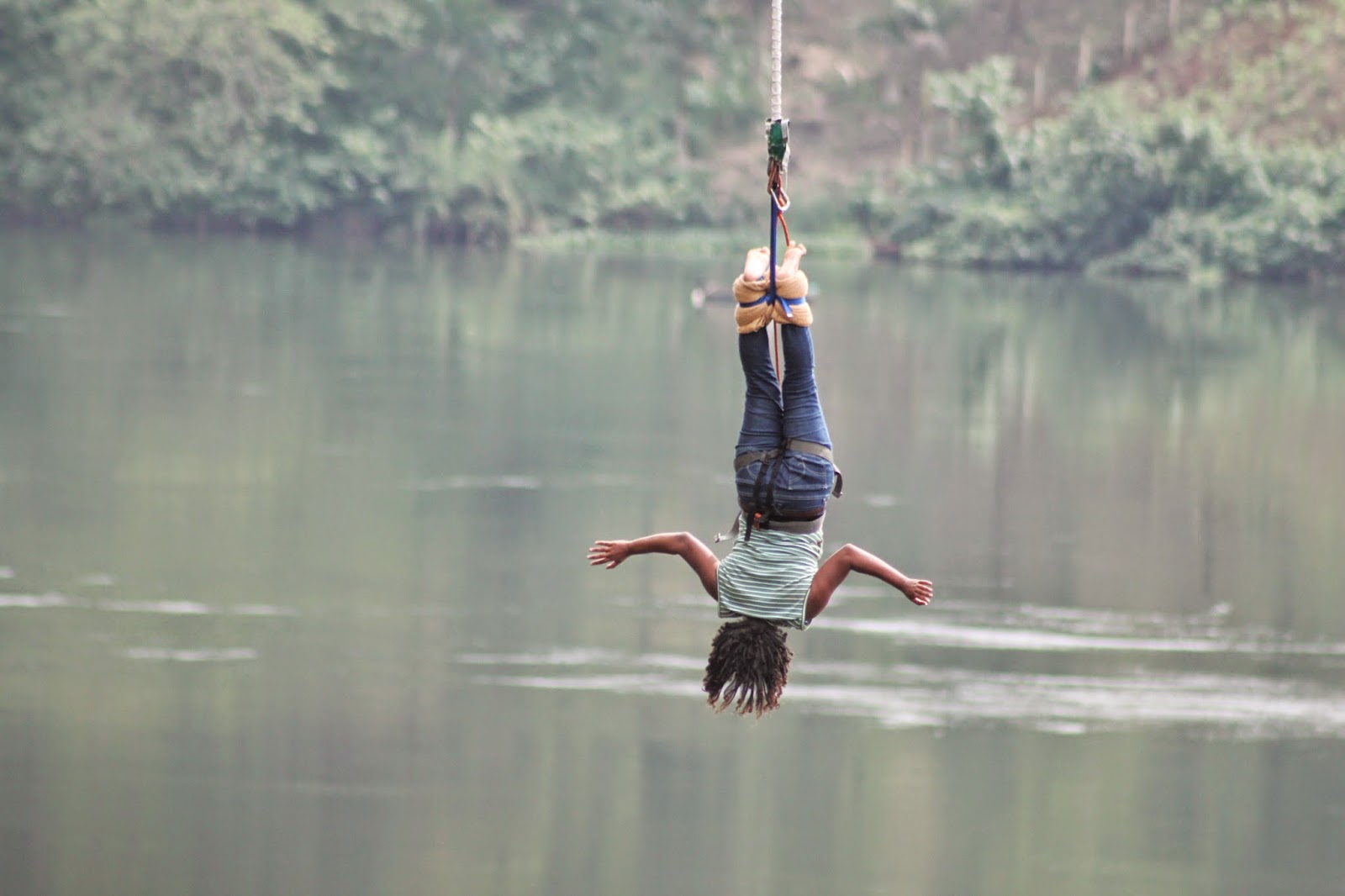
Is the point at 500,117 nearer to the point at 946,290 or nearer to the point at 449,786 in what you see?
the point at 946,290

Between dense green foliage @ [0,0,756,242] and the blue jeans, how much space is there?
2504 inches

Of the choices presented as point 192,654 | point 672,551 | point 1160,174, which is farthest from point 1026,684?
point 1160,174

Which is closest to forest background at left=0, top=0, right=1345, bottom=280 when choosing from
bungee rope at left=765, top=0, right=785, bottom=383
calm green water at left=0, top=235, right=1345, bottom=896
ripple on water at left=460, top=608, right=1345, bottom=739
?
calm green water at left=0, top=235, right=1345, bottom=896

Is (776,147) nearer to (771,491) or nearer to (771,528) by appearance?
(771,491)

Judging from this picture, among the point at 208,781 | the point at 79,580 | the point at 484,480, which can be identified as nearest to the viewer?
the point at 208,781

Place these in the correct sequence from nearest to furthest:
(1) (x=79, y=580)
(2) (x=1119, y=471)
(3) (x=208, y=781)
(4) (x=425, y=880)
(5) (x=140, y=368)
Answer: (4) (x=425, y=880), (3) (x=208, y=781), (1) (x=79, y=580), (2) (x=1119, y=471), (5) (x=140, y=368)

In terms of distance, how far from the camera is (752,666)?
26.5ft

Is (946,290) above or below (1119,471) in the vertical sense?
above

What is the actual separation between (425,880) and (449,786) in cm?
262

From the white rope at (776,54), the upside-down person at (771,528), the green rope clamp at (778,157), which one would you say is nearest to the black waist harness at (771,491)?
the upside-down person at (771,528)

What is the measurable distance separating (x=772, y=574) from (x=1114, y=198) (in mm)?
58641

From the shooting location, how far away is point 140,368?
45.5m

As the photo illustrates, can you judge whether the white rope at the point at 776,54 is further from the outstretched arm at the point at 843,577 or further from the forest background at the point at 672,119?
the forest background at the point at 672,119

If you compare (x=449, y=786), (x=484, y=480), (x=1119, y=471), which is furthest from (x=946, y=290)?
Answer: (x=449, y=786)
